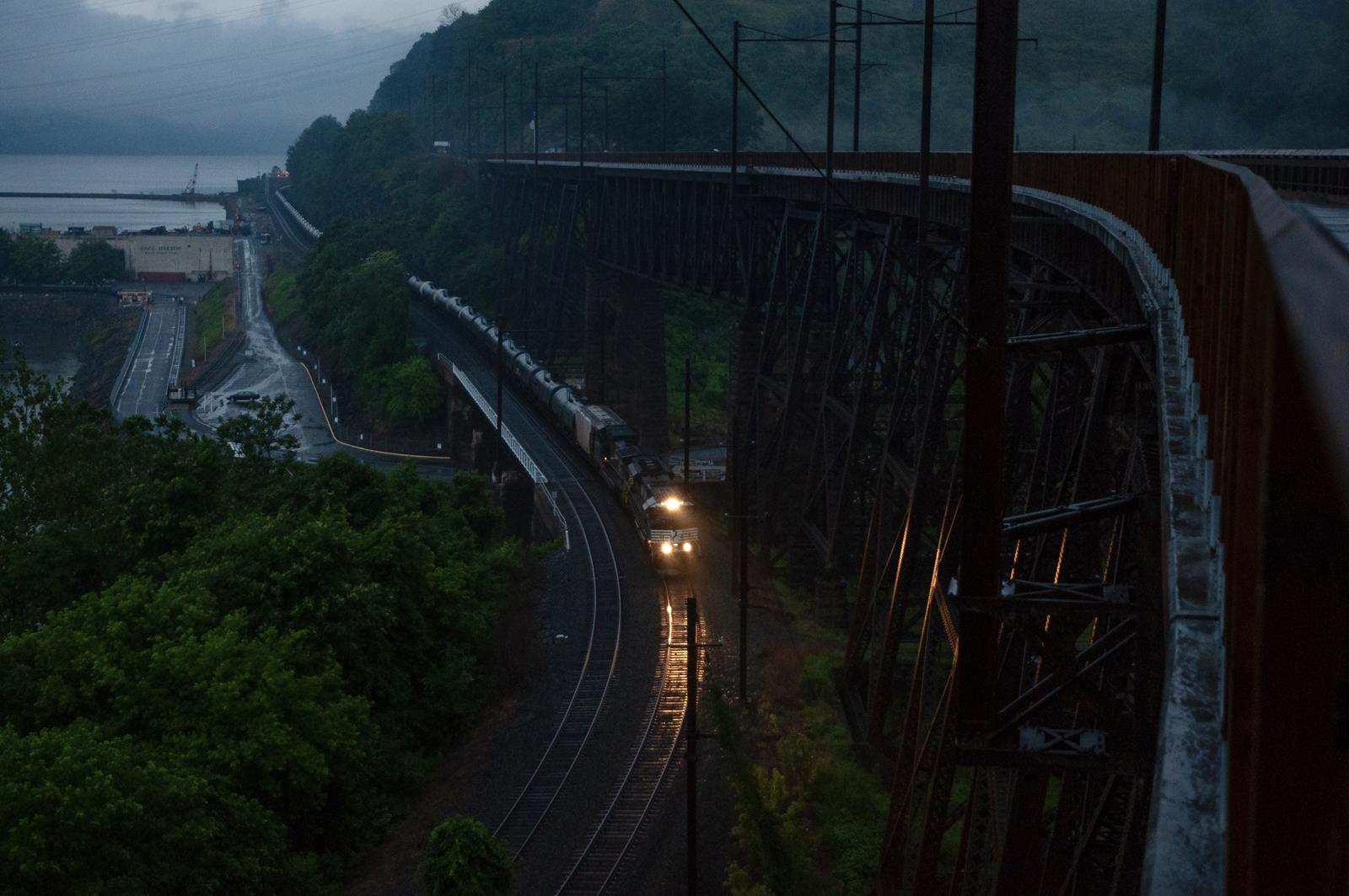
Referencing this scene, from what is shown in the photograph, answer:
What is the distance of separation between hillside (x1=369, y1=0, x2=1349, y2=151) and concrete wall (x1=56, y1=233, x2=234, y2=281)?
76.9ft

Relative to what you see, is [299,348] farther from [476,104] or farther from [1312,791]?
[1312,791]

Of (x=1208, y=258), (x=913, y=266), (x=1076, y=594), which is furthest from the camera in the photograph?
(x=913, y=266)

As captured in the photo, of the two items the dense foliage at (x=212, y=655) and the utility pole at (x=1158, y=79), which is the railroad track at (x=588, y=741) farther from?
the utility pole at (x=1158, y=79)

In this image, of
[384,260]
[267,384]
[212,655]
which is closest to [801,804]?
[212,655]

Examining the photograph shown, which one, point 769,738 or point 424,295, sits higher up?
point 424,295

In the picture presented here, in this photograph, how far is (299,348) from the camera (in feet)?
276

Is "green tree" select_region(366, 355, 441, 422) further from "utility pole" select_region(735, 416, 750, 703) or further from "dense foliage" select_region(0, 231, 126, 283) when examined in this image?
"dense foliage" select_region(0, 231, 126, 283)

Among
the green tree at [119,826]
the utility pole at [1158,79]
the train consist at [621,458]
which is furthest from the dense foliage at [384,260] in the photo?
the utility pole at [1158,79]

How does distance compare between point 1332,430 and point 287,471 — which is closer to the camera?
point 1332,430

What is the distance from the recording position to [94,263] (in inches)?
4759

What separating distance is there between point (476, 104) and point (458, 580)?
3582 inches

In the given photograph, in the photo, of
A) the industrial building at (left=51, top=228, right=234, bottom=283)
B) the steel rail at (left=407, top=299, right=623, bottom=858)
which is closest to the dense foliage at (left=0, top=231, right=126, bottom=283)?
the industrial building at (left=51, top=228, right=234, bottom=283)

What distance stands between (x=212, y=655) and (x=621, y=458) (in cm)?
1800

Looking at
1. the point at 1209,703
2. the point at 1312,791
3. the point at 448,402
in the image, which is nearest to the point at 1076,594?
the point at 1209,703
